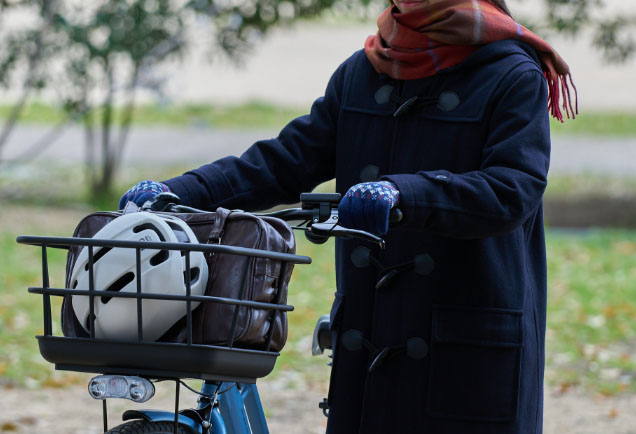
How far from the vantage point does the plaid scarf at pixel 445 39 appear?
2.51m

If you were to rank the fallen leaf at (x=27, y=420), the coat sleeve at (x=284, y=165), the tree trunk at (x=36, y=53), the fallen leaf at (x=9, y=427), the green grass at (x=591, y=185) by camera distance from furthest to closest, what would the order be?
the green grass at (x=591, y=185), the tree trunk at (x=36, y=53), the fallen leaf at (x=27, y=420), the fallen leaf at (x=9, y=427), the coat sleeve at (x=284, y=165)

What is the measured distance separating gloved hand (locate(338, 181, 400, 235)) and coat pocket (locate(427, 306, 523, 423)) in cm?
50

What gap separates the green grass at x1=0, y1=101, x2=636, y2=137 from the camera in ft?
53.4

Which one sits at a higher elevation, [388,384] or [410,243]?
[410,243]

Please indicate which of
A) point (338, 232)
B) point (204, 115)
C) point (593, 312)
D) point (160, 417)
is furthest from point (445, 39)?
point (204, 115)

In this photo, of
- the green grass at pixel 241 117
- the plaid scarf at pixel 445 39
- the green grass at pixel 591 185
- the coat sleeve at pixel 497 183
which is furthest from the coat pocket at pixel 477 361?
the green grass at pixel 241 117

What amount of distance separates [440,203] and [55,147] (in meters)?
14.8

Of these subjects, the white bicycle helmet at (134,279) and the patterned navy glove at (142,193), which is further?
the patterned navy glove at (142,193)

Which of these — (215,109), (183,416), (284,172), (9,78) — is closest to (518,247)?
(284,172)

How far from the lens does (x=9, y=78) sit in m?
9.55

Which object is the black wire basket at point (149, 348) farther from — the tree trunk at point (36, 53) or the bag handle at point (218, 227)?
the tree trunk at point (36, 53)

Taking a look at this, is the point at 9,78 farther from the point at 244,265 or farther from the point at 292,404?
the point at 244,265

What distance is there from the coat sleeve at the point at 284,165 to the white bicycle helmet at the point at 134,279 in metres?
0.68

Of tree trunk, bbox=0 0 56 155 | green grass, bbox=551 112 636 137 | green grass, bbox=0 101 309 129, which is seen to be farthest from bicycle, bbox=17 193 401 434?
green grass, bbox=0 101 309 129
